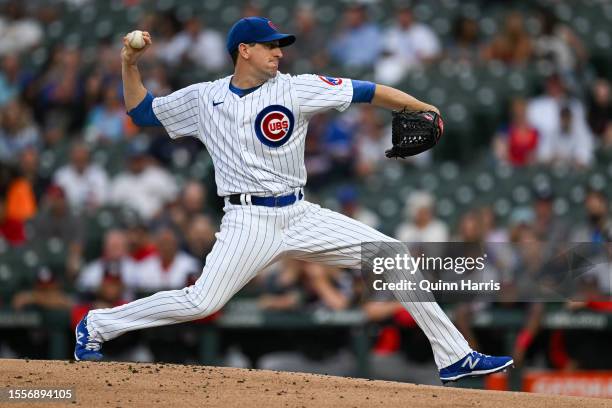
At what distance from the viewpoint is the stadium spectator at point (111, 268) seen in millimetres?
9570

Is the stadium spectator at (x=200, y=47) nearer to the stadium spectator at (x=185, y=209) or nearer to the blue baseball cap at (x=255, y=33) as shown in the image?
the stadium spectator at (x=185, y=209)

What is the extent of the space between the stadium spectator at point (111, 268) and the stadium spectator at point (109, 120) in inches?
73.4

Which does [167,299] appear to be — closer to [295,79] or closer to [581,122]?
[295,79]

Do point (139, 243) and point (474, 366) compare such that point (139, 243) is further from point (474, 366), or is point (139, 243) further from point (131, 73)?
point (474, 366)

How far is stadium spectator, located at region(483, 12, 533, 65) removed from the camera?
11.6m

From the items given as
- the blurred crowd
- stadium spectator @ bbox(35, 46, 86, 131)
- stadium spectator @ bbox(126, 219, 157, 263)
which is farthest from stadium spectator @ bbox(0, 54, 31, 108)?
stadium spectator @ bbox(126, 219, 157, 263)

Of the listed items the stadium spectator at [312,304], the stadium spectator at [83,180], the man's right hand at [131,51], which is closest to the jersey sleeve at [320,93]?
the man's right hand at [131,51]

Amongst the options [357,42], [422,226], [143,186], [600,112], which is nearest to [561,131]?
[600,112]

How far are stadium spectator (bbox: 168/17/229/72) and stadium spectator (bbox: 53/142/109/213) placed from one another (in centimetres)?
152

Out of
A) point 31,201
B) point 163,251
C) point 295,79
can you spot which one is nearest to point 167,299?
point 295,79

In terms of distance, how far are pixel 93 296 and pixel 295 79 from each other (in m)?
4.05

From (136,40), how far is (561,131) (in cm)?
557

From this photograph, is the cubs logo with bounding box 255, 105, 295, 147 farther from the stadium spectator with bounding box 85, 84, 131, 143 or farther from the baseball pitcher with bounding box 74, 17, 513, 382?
the stadium spectator with bounding box 85, 84, 131, 143

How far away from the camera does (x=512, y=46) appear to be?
11633 millimetres
